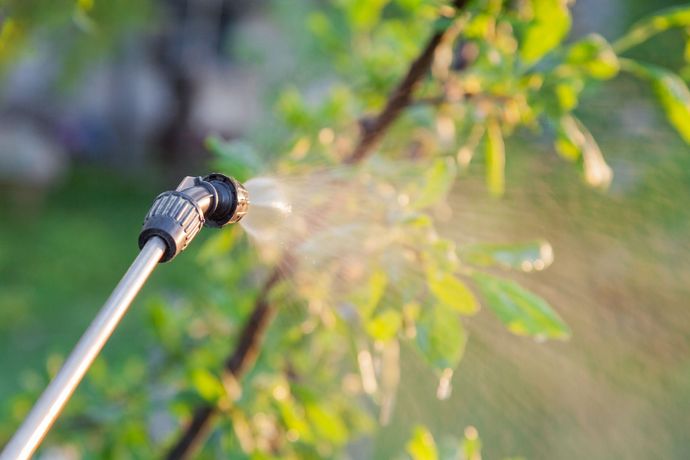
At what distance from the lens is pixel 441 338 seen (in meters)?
0.69

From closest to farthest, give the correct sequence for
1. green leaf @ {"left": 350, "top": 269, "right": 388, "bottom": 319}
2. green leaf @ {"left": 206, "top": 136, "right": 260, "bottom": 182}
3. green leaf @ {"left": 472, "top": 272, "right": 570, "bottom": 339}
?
green leaf @ {"left": 472, "top": 272, "right": 570, "bottom": 339}
green leaf @ {"left": 350, "top": 269, "right": 388, "bottom": 319}
green leaf @ {"left": 206, "top": 136, "right": 260, "bottom": 182}

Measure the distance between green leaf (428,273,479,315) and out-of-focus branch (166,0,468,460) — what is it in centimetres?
25

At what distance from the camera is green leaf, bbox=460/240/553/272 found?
0.69m

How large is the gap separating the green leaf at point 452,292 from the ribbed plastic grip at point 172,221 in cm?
23

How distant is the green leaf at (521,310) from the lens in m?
0.66

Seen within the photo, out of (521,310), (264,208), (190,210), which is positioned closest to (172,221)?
(190,210)

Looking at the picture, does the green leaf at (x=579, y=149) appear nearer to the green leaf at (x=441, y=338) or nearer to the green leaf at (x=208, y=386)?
the green leaf at (x=441, y=338)

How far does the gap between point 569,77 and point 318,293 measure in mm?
323

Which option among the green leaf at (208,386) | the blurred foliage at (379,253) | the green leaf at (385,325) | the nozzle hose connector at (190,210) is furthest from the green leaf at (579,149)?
the green leaf at (208,386)

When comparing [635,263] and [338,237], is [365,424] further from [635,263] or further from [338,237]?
[635,263]

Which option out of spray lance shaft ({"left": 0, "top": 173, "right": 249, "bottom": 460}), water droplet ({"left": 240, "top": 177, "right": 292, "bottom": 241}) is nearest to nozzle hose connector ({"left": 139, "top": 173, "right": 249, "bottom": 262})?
spray lance shaft ({"left": 0, "top": 173, "right": 249, "bottom": 460})

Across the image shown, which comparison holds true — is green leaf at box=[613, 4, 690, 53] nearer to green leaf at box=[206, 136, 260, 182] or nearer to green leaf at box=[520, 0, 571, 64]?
green leaf at box=[520, 0, 571, 64]

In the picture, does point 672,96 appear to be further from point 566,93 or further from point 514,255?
point 514,255

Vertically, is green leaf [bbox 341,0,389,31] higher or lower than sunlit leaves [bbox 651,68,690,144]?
higher
